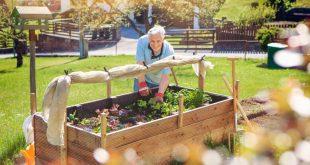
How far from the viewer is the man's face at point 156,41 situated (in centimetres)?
624

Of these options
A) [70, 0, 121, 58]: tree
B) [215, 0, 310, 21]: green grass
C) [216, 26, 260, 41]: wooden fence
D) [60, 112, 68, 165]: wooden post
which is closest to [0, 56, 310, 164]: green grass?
[60, 112, 68, 165]: wooden post

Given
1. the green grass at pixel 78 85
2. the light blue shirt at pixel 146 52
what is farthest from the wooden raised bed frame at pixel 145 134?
the green grass at pixel 78 85

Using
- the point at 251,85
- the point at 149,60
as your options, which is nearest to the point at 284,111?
the point at 149,60

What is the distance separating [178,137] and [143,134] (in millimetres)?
784

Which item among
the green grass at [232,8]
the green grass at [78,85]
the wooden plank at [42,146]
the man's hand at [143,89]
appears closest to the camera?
the wooden plank at [42,146]

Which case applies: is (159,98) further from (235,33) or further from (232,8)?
(232,8)

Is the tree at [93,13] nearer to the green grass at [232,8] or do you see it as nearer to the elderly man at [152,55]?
the elderly man at [152,55]

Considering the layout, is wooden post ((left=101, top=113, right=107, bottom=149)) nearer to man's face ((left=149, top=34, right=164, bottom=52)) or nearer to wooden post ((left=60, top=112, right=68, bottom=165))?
wooden post ((left=60, top=112, right=68, bottom=165))

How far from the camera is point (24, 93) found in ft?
46.0

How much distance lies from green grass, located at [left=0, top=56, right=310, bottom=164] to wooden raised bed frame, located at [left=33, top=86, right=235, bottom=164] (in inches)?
59.8

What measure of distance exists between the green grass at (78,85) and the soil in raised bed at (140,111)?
1806 mm

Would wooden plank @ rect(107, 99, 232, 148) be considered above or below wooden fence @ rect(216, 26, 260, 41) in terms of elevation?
below

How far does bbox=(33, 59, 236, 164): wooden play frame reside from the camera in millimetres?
5008

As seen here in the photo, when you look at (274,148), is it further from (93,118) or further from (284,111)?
(93,118)
